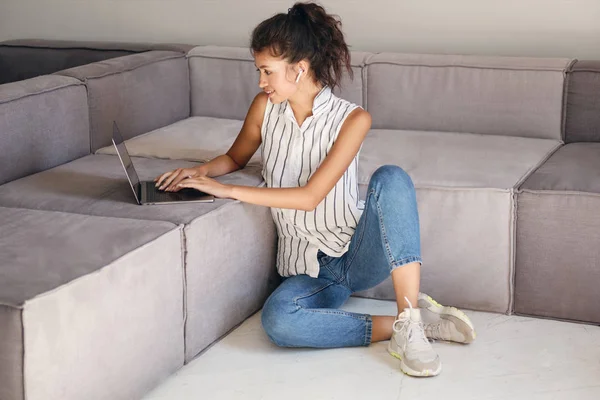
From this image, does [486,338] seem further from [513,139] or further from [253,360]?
[513,139]

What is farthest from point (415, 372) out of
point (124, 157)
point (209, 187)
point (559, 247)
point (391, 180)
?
point (124, 157)

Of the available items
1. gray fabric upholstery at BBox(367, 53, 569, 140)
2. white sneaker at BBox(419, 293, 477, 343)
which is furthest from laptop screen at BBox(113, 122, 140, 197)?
gray fabric upholstery at BBox(367, 53, 569, 140)

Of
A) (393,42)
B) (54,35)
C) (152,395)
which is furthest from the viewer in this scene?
(54,35)

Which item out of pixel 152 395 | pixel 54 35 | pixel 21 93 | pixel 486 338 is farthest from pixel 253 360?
pixel 54 35

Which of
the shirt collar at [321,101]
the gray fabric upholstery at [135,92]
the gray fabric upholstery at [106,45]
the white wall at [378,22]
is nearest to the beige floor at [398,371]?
the shirt collar at [321,101]

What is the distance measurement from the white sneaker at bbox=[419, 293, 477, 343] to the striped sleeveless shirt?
274 millimetres

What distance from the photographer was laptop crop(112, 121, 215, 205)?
2398 millimetres

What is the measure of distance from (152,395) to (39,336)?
1.52 ft

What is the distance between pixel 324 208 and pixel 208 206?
315 millimetres

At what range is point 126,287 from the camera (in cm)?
203

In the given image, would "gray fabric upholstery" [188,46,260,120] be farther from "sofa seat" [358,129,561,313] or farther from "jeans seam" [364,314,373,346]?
"jeans seam" [364,314,373,346]

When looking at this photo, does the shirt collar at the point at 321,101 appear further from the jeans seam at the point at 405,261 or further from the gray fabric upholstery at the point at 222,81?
the gray fabric upholstery at the point at 222,81

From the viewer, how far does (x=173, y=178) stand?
2.49 meters

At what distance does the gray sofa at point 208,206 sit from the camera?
Result: 194cm
